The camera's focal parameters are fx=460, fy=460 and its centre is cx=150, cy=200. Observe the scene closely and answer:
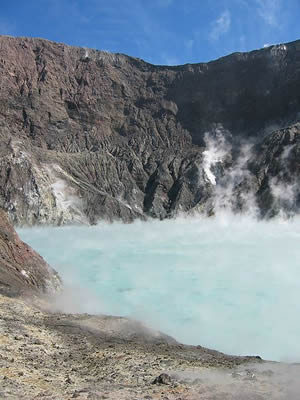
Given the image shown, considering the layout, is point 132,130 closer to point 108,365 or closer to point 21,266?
point 21,266

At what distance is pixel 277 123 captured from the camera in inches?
4729

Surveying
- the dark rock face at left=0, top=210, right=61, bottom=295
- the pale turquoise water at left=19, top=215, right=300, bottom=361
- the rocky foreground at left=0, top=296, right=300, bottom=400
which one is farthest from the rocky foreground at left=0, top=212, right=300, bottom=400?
the pale turquoise water at left=19, top=215, right=300, bottom=361

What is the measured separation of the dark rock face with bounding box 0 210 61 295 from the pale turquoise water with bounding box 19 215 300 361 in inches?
76.9

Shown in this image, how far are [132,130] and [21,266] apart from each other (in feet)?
330

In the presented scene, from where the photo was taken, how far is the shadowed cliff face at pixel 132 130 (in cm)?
9694

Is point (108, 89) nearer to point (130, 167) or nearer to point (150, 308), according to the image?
point (130, 167)

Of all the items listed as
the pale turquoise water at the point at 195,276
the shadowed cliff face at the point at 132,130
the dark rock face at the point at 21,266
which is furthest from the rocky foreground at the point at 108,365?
the shadowed cliff face at the point at 132,130

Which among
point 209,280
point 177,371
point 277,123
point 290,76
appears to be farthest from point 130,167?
point 177,371

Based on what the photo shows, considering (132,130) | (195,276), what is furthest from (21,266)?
(132,130)

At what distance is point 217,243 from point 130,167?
40.9m

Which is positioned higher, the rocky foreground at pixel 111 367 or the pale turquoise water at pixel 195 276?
the pale turquoise water at pixel 195 276

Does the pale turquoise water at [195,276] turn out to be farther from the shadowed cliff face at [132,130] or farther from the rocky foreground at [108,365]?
the shadowed cliff face at [132,130]

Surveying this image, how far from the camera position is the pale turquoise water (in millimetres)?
30219

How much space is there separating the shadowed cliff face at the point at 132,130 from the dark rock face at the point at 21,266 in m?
61.5
